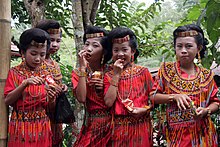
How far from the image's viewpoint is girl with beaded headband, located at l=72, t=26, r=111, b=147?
3037mm

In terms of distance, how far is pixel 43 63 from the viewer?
124 inches

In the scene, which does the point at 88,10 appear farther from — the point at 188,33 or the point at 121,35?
the point at 188,33

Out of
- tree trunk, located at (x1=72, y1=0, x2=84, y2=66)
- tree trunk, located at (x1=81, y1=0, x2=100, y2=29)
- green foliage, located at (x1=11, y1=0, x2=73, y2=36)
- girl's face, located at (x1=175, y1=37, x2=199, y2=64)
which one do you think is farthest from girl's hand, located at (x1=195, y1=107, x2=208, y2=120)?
green foliage, located at (x1=11, y1=0, x2=73, y2=36)

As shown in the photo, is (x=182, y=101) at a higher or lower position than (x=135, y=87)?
lower

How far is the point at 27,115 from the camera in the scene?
2891 mm

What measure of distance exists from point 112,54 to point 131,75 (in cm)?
26

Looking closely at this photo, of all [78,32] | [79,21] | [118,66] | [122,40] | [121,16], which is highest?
[121,16]

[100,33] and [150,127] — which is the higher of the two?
[100,33]

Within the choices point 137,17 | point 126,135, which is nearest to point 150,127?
point 126,135

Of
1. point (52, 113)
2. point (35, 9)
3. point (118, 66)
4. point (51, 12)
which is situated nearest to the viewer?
point (118, 66)

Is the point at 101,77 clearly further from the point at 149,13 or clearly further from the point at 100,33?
the point at 149,13

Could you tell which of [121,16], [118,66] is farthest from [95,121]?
[121,16]

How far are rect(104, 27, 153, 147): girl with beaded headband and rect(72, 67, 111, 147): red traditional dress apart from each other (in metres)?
0.09

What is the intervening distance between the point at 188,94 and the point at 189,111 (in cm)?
14
